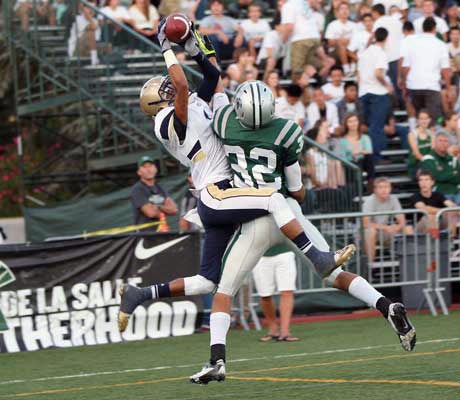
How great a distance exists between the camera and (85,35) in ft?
59.5

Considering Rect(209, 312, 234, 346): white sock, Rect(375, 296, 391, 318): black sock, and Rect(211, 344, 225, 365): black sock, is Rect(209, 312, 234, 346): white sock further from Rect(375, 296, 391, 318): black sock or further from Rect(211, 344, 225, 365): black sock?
Rect(375, 296, 391, 318): black sock

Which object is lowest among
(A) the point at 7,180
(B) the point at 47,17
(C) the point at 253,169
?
(A) the point at 7,180

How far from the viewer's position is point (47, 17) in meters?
18.8

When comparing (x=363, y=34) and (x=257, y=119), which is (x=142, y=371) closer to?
(x=257, y=119)

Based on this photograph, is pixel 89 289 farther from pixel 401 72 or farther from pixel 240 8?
pixel 240 8

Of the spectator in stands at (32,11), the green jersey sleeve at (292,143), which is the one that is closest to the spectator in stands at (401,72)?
the spectator in stands at (32,11)

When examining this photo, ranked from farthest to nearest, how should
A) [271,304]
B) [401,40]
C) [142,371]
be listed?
[401,40], [271,304], [142,371]

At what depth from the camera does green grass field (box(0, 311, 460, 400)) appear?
342 inches

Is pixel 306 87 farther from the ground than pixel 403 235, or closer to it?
farther from the ground

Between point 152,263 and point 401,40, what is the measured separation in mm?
7211

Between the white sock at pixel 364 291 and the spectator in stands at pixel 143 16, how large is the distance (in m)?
10.4

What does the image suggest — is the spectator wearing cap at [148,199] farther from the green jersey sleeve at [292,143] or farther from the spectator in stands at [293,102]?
the green jersey sleeve at [292,143]

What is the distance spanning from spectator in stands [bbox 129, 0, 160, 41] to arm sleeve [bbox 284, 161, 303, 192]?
10057 mm

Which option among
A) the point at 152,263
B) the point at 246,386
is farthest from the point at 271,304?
the point at 246,386
